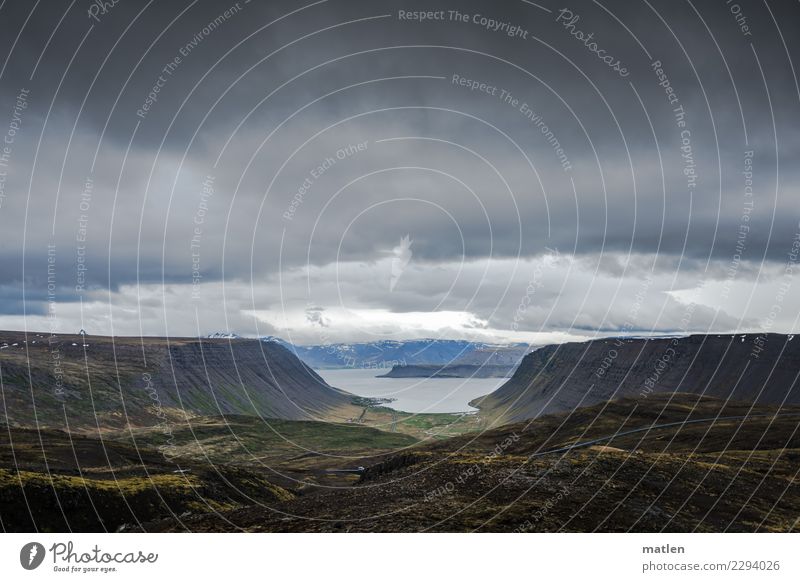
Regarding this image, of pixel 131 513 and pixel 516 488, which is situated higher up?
pixel 516 488

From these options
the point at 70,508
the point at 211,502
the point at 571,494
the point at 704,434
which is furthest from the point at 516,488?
the point at 704,434

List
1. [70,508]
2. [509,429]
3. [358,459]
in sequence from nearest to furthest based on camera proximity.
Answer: [70,508] → [509,429] → [358,459]

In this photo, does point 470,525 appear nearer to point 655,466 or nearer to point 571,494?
point 571,494

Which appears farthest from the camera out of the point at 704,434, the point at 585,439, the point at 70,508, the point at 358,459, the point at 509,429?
the point at 358,459

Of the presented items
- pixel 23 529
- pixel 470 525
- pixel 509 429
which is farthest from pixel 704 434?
pixel 23 529

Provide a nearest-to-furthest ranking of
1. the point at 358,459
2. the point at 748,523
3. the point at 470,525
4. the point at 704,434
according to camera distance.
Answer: the point at 470,525 → the point at 748,523 → the point at 704,434 → the point at 358,459

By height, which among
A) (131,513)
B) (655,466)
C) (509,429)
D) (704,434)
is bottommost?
(509,429)

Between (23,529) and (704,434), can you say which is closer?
(23,529)

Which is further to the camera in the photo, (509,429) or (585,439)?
(509,429)

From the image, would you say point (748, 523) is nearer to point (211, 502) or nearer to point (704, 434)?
point (211, 502)
